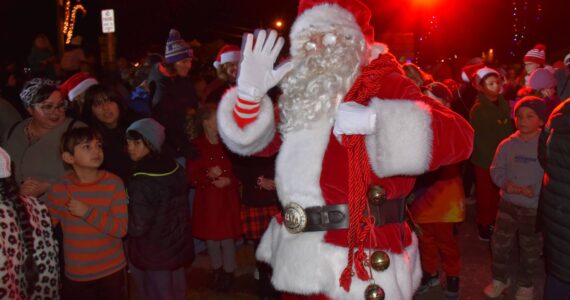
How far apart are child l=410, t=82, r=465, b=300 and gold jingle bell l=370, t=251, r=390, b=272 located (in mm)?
2358

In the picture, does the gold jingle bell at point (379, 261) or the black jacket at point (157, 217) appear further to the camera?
the black jacket at point (157, 217)

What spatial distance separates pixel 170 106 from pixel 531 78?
4.71 metres

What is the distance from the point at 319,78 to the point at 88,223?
2047 millimetres

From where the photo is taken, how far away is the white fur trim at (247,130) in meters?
2.89

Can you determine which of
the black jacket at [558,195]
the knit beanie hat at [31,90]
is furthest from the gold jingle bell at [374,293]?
the knit beanie hat at [31,90]

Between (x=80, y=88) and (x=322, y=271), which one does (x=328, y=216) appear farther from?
(x=80, y=88)

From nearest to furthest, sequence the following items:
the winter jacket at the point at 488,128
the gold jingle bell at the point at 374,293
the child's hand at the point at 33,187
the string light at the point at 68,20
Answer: the gold jingle bell at the point at 374,293
the child's hand at the point at 33,187
the winter jacket at the point at 488,128
the string light at the point at 68,20

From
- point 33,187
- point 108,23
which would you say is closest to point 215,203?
point 33,187

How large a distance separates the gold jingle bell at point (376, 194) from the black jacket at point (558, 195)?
156 centimetres

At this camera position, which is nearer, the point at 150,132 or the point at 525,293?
the point at 150,132

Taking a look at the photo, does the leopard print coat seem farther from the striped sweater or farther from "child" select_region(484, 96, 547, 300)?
"child" select_region(484, 96, 547, 300)

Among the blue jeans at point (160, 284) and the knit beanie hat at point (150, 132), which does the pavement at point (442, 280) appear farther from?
the knit beanie hat at point (150, 132)

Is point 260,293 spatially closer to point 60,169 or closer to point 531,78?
point 60,169

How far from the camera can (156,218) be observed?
4.14m
